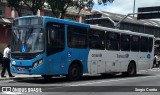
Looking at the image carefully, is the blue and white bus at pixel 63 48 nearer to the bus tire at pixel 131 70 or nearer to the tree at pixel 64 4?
the bus tire at pixel 131 70

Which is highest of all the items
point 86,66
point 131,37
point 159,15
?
point 159,15

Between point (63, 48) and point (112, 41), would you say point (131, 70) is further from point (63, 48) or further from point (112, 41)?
point (63, 48)

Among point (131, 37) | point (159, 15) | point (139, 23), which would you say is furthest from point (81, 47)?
point (139, 23)

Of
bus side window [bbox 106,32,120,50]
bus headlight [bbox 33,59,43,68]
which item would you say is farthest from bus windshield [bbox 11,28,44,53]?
bus side window [bbox 106,32,120,50]

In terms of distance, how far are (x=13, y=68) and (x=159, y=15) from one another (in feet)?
72.3

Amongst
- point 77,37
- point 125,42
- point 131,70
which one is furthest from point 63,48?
point 131,70

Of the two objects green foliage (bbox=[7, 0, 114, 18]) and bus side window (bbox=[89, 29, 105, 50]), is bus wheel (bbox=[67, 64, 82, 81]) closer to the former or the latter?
bus side window (bbox=[89, 29, 105, 50])

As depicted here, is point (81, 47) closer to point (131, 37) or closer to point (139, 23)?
point (131, 37)

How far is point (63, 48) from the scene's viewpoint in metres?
18.2

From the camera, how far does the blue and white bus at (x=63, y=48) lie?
17.2 meters

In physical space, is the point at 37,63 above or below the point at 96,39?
below

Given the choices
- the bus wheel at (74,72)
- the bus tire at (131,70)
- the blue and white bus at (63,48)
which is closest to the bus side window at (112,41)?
the blue and white bus at (63,48)

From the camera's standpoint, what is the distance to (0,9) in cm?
4212

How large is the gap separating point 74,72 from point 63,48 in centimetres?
157
